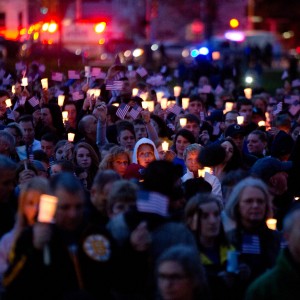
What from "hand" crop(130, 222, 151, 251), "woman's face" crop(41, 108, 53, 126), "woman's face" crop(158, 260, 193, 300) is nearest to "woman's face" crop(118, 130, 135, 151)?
"woman's face" crop(41, 108, 53, 126)

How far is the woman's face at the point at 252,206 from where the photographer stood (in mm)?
7918

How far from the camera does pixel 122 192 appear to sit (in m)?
7.86

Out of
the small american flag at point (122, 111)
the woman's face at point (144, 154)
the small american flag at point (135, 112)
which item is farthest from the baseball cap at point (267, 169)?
the small american flag at point (122, 111)

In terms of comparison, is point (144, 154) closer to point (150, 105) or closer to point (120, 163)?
point (120, 163)

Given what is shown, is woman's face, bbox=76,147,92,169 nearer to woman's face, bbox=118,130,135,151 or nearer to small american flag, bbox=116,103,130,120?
woman's face, bbox=118,130,135,151

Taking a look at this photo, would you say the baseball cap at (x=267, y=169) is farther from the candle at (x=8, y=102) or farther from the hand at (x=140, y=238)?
the candle at (x=8, y=102)

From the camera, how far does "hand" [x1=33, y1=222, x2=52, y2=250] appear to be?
6.59 metres

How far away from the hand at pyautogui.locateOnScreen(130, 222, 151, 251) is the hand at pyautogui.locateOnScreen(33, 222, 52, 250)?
58 centimetres

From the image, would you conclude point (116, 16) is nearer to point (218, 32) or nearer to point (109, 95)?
point (218, 32)

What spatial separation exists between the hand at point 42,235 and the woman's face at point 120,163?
14.3 feet

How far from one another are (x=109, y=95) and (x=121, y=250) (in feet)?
40.5

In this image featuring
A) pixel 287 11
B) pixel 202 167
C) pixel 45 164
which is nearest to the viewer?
pixel 202 167

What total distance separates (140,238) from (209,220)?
2.93ft

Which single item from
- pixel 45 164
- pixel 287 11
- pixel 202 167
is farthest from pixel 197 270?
pixel 287 11
